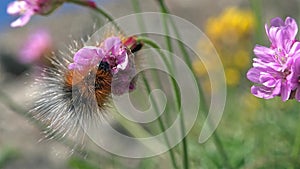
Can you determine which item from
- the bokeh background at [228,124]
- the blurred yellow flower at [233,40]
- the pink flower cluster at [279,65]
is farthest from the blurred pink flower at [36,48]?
the pink flower cluster at [279,65]

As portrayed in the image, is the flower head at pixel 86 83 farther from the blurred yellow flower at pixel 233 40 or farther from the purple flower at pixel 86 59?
the blurred yellow flower at pixel 233 40

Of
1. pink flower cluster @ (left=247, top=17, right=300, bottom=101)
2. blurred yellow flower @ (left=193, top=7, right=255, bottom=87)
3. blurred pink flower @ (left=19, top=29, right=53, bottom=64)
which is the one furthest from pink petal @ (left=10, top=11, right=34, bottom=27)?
blurred yellow flower @ (left=193, top=7, right=255, bottom=87)

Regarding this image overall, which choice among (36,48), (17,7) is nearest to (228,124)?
(36,48)

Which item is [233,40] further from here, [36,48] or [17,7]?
[17,7]

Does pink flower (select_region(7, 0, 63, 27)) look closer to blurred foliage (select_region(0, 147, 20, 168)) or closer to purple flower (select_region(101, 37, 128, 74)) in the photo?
purple flower (select_region(101, 37, 128, 74))

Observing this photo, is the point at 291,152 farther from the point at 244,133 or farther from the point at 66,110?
the point at 66,110

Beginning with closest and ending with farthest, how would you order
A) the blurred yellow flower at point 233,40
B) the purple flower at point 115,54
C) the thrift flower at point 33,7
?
the purple flower at point 115,54, the thrift flower at point 33,7, the blurred yellow flower at point 233,40
